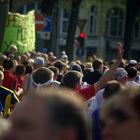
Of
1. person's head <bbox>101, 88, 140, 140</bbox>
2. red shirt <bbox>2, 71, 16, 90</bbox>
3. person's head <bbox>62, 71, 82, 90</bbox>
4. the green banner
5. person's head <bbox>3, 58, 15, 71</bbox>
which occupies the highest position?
person's head <bbox>101, 88, 140, 140</bbox>

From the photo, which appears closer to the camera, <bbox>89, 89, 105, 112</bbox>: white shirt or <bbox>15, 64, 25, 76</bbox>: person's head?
<bbox>89, 89, 105, 112</bbox>: white shirt

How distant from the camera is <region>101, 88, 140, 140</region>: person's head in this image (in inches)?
90.1

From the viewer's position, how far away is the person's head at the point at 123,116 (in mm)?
2289

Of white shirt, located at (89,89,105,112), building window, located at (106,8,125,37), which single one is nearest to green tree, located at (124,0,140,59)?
white shirt, located at (89,89,105,112)

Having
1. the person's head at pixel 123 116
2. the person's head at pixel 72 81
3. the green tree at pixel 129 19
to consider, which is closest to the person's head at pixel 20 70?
the person's head at pixel 72 81

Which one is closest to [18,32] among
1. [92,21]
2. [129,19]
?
[129,19]

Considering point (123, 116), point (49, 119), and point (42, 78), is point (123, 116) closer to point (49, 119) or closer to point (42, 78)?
point (49, 119)

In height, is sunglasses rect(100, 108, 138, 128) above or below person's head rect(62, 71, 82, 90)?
above

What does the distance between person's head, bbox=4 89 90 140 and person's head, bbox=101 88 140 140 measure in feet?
0.44

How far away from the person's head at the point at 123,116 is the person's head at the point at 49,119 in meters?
0.13

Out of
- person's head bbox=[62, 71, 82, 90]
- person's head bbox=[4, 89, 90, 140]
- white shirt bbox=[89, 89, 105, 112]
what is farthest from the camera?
person's head bbox=[62, 71, 82, 90]

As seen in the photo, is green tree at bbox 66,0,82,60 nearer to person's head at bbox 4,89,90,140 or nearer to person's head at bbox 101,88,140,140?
person's head at bbox 101,88,140,140

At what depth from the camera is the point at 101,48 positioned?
56125 millimetres

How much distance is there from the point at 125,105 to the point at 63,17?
53556mm
